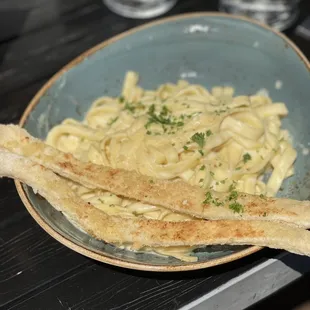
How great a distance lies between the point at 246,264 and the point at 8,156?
41.8 inches

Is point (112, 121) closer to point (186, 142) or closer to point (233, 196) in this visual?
point (186, 142)

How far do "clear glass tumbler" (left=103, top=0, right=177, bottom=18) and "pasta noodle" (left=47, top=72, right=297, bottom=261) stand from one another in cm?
103

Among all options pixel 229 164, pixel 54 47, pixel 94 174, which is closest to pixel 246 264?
pixel 229 164

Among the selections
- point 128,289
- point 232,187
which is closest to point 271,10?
point 232,187

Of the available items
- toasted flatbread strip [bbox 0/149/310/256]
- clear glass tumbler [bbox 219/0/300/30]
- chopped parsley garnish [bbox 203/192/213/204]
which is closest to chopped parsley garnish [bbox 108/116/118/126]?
toasted flatbread strip [bbox 0/149/310/256]

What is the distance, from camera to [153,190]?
2188mm

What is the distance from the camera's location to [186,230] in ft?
6.64

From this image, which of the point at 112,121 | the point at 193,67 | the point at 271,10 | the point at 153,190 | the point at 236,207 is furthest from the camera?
the point at 271,10

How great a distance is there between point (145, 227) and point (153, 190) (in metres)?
0.18

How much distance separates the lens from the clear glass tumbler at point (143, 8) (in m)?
3.72

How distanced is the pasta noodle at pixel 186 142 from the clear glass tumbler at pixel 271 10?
2.73 feet

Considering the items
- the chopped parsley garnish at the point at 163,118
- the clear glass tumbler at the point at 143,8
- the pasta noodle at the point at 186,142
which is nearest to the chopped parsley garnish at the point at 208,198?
the pasta noodle at the point at 186,142

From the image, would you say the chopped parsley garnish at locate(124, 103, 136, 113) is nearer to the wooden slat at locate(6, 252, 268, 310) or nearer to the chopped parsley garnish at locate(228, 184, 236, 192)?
the chopped parsley garnish at locate(228, 184, 236, 192)

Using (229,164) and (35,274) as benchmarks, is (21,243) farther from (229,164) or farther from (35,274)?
(229,164)
